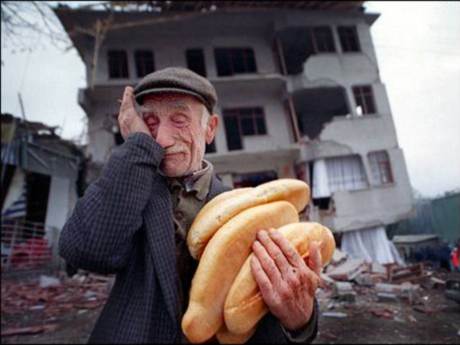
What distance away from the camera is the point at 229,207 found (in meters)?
0.84

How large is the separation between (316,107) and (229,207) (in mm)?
15973

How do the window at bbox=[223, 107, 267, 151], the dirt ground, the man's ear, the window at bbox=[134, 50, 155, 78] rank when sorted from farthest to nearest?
1. the window at bbox=[223, 107, 267, 151]
2. the window at bbox=[134, 50, 155, 78]
3. the dirt ground
4. the man's ear

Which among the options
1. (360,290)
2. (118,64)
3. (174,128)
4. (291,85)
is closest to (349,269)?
(360,290)

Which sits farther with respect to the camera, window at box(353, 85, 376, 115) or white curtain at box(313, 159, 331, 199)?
window at box(353, 85, 376, 115)

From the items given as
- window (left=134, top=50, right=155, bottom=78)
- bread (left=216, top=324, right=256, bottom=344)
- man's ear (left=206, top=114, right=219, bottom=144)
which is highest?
window (left=134, top=50, right=155, bottom=78)

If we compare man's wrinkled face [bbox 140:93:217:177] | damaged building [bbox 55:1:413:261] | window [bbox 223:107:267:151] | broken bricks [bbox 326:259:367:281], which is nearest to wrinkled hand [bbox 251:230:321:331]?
man's wrinkled face [bbox 140:93:217:177]

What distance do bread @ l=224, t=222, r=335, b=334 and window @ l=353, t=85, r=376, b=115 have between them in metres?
13.9

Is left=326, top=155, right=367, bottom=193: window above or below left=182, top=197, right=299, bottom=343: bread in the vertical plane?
above

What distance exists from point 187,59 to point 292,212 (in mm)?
13932

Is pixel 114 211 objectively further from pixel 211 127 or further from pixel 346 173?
pixel 346 173

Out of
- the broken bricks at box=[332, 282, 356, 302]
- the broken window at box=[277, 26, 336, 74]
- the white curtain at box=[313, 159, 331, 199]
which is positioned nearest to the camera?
the broken bricks at box=[332, 282, 356, 302]

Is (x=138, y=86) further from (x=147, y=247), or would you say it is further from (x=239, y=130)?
(x=239, y=130)

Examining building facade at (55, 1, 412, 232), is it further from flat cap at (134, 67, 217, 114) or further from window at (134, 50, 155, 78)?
flat cap at (134, 67, 217, 114)

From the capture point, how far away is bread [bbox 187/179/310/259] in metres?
0.83
